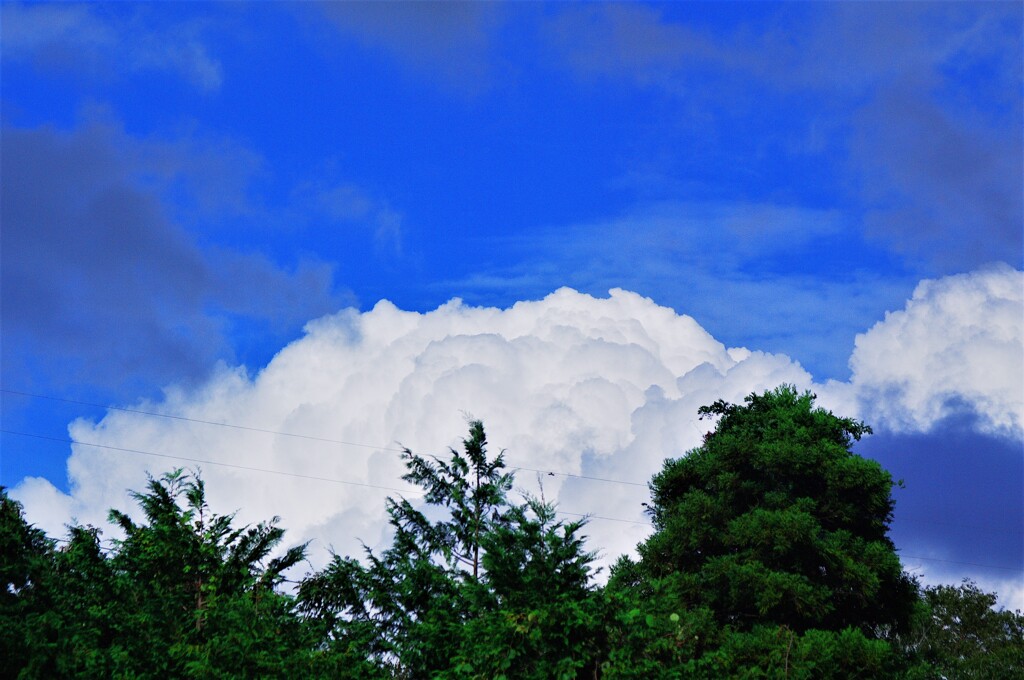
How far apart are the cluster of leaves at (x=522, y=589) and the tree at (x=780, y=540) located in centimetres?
7

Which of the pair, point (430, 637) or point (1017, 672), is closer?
point (430, 637)

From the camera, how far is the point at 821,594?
3506cm

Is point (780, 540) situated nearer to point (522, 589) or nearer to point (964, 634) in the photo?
point (522, 589)

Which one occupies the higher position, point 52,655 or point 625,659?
point 52,655

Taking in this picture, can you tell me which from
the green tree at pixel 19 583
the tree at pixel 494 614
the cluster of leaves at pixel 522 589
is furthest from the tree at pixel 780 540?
the green tree at pixel 19 583

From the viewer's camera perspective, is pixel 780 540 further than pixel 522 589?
Yes

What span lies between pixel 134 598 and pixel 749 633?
20.5 meters

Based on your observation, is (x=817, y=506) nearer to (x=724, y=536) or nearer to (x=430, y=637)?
(x=724, y=536)

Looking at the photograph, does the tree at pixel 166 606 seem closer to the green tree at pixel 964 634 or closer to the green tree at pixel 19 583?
the green tree at pixel 19 583

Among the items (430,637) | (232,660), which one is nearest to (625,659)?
(430,637)

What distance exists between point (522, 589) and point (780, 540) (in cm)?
1946

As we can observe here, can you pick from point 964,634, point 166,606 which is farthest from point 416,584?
point 964,634

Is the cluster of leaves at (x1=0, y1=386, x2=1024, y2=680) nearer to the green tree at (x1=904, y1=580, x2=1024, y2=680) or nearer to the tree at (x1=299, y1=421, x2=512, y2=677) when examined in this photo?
the tree at (x1=299, y1=421, x2=512, y2=677)

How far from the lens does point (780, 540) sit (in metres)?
35.6
